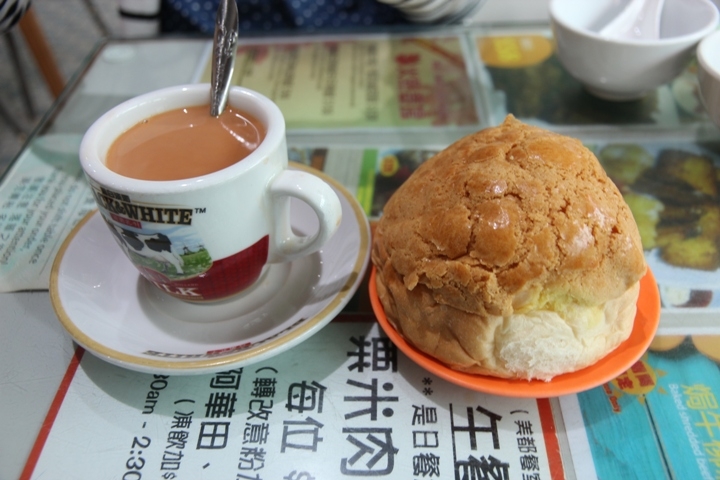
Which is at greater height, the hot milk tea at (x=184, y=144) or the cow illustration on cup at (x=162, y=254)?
the hot milk tea at (x=184, y=144)

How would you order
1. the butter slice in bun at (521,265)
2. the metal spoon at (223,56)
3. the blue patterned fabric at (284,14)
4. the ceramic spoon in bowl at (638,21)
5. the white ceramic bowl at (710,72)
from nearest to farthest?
the butter slice in bun at (521,265) < the metal spoon at (223,56) < the white ceramic bowl at (710,72) < the ceramic spoon in bowl at (638,21) < the blue patterned fabric at (284,14)

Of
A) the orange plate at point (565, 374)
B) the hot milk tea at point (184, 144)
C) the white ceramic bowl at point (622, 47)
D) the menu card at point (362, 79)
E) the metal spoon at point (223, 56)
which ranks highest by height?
the metal spoon at point (223, 56)

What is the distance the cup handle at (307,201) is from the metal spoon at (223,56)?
0.51 feet

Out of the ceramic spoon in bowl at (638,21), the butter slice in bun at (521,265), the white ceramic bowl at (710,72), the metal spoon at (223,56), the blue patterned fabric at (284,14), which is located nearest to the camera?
the butter slice in bun at (521,265)

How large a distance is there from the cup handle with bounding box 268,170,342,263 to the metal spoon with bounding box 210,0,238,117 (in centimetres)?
16

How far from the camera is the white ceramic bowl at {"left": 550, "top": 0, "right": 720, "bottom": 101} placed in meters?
1.07

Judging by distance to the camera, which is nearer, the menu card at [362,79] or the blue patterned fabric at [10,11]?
the blue patterned fabric at [10,11]

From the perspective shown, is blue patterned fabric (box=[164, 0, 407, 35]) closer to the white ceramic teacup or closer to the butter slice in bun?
Result: the white ceramic teacup

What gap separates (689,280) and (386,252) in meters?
0.50

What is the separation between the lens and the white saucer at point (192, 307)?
0.67 meters

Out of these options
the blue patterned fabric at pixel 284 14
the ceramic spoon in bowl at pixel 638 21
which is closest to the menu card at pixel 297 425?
the ceramic spoon in bowl at pixel 638 21

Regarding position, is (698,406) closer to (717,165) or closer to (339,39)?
(717,165)

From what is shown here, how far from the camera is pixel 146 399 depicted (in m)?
0.71

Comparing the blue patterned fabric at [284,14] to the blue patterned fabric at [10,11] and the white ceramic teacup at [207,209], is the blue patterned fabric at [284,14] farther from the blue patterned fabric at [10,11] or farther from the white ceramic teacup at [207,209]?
the white ceramic teacup at [207,209]
